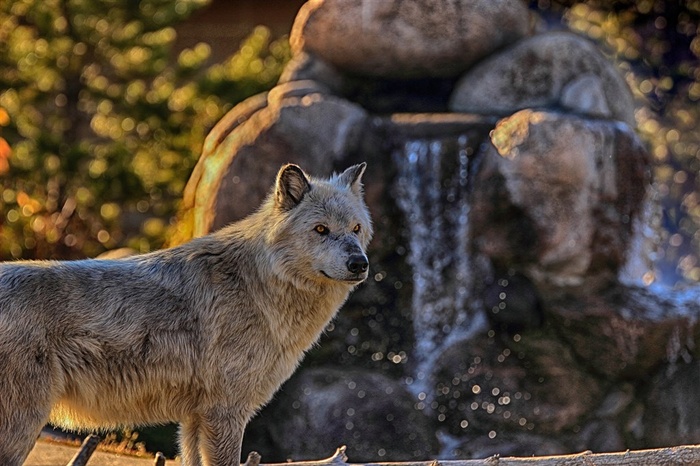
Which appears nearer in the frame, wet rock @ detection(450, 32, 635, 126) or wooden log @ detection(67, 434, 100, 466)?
wooden log @ detection(67, 434, 100, 466)

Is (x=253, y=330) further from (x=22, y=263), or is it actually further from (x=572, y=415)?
(x=572, y=415)

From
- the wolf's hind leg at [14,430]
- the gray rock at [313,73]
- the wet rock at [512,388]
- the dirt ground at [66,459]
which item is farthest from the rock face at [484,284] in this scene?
the wolf's hind leg at [14,430]

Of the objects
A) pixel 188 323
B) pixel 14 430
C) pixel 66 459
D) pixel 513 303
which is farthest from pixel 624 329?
pixel 14 430

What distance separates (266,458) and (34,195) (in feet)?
17.9

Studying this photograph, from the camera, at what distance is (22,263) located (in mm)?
4852

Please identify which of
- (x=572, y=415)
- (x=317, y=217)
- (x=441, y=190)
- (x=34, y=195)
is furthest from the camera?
(x=34, y=195)

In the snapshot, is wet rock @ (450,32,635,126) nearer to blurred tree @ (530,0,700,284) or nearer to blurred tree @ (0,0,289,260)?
blurred tree @ (0,0,289,260)

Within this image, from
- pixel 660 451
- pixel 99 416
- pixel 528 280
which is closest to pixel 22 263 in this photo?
pixel 99 416

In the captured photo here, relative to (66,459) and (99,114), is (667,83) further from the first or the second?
(66,459)

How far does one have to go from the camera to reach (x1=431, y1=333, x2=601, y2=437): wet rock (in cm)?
827

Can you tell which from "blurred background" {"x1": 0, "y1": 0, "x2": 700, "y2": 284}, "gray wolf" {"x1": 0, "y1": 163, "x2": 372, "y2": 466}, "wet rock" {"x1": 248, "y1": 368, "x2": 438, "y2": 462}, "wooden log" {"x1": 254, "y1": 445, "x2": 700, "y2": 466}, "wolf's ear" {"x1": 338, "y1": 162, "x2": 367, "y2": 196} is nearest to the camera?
"gray wolf" {"x1": 0, "y1": 163, "x2": 372, "y2": 466}

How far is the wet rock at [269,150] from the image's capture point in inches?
338

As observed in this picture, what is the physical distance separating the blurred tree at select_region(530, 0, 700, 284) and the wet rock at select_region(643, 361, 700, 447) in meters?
6.98

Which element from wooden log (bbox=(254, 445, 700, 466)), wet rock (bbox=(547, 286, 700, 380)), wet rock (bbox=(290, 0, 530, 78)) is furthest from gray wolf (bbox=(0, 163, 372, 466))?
wet rock (bbox=(290, 0, 530, 78))
